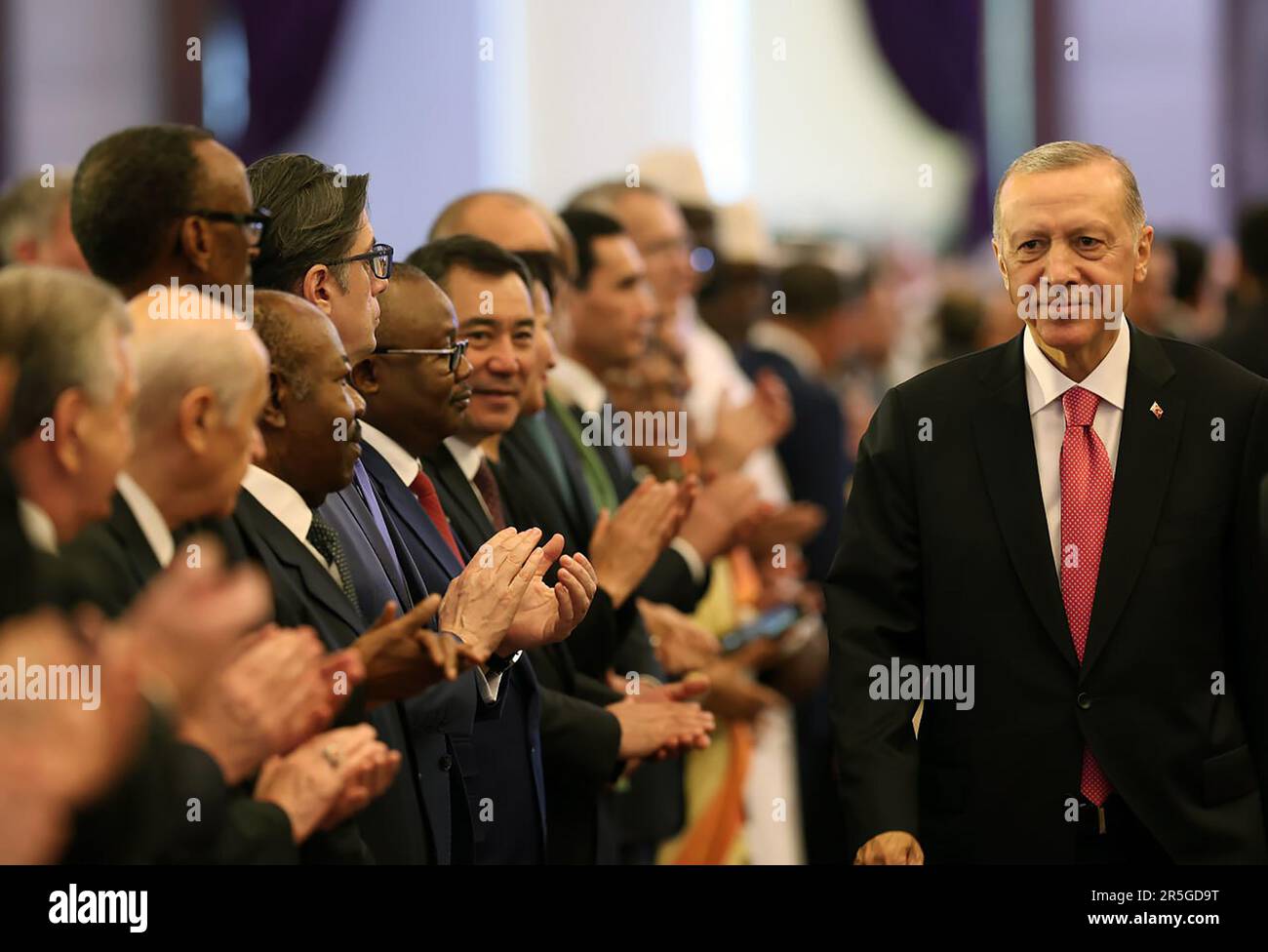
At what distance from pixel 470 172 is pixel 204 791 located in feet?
22.0

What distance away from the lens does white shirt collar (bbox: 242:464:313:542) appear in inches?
101

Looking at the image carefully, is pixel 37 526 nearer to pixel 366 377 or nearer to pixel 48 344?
pixel 48 344

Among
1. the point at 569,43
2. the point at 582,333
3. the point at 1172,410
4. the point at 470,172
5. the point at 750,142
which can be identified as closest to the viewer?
the point at 1172,410

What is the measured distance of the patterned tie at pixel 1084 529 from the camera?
2.84 m

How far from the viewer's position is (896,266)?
12156 millimetres

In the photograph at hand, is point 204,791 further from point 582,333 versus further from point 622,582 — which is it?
point 582,333

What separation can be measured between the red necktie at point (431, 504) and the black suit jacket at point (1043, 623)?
2.11 feet

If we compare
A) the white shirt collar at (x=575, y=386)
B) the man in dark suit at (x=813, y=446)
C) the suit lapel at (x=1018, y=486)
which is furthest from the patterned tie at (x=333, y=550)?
the man in dark suit at (x=813, y=446)

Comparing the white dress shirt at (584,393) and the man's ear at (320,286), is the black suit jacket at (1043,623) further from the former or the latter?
the white dress shirt at (584,393)

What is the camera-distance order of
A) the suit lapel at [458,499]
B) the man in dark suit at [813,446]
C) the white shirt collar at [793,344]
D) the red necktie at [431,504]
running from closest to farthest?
the red necktie at [431,504] < the suit lapel at [458,499] < the man in dark suit at [813,446] < the white shirt collar at [793,344]

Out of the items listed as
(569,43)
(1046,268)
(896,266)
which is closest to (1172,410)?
(1046,268)

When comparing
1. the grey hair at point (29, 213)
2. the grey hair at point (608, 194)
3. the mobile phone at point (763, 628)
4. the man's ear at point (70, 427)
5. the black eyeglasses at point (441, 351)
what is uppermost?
the grey hair at point (608, 194)

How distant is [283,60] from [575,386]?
4.46 m

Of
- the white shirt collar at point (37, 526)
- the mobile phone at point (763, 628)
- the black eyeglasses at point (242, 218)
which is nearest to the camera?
the white shirt collar at point (37, 526)
